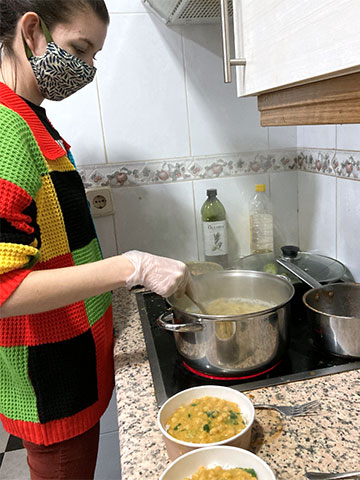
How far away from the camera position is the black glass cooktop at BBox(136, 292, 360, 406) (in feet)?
2.57

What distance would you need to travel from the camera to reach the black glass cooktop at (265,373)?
784 millimetres

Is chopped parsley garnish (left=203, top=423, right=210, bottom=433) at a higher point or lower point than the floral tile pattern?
lower

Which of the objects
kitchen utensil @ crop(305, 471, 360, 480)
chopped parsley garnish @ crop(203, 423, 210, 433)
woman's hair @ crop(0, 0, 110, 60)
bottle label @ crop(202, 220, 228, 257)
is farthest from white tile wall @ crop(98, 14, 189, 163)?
kitchen utensil @ crop(305, 471, 360, 480)

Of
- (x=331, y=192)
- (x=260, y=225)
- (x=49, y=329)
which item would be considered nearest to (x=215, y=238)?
(x=260, y=225)

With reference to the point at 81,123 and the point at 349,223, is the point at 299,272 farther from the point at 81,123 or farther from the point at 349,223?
the point at 81,123

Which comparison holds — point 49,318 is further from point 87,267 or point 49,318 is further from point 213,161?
point 213,161

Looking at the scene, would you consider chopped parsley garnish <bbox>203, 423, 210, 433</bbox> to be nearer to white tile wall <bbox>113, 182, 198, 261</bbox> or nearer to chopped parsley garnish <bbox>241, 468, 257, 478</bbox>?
chopped parsley garnish <bbox>241, 468, 257, 478</bbox>

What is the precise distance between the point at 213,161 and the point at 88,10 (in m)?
0.73

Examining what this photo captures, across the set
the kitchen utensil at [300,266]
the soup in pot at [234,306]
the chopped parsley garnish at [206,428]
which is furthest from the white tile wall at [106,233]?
the chopped parsley garnish at [206,428]

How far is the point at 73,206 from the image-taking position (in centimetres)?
86

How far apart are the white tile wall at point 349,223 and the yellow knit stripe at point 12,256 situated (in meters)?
0.96

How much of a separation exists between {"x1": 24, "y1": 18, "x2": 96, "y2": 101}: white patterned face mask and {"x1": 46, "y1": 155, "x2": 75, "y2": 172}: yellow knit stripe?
0.17 meters

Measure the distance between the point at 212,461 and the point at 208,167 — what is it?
1.07 metres

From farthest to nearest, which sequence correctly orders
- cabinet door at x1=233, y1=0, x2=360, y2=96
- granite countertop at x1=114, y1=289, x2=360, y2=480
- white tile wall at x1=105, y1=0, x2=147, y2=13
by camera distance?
white tile wall at x1=105, y1=0, x2=147, y2=13
granite countertop at x1=114, y1=289, x2=360, y2=480
cabinet door at x1=233, y1=0, x2=360, y2=96
